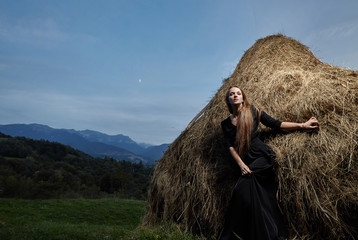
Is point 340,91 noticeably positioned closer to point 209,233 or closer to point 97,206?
point 209,233

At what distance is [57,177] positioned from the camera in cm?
3428

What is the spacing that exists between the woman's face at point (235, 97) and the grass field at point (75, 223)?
2.36m

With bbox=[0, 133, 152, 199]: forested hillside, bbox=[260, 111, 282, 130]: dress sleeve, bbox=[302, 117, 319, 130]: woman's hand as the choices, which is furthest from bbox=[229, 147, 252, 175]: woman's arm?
bbox=[0, 133, 152, 199]: forested hillside

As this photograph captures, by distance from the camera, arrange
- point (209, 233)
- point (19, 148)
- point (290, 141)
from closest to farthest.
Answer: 1. point (290, 141)
2. point (209, 233)
3. point (19, 148)

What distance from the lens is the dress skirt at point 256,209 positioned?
140 inches

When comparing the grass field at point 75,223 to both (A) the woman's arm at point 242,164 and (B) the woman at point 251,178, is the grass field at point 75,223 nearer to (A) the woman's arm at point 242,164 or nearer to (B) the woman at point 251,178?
(B) the woman at point 251,178

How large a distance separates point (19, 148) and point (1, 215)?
137 feet

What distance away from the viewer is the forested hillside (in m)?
25.5

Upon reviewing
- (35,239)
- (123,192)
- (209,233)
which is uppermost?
(209,233)

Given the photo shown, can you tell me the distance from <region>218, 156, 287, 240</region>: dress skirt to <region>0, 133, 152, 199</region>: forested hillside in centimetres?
1560

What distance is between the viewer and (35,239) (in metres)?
6.66

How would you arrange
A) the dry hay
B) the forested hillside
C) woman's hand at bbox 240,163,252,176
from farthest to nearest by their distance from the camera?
→ the forested hillside → woman's hand at bbox 240,163,252,176 → the dry hay

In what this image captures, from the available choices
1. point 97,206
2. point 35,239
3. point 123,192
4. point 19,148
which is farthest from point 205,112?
point 19,148

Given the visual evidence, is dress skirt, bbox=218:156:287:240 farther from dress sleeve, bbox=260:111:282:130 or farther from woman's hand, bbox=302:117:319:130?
woman's hand, bbox=302:117:319:130
